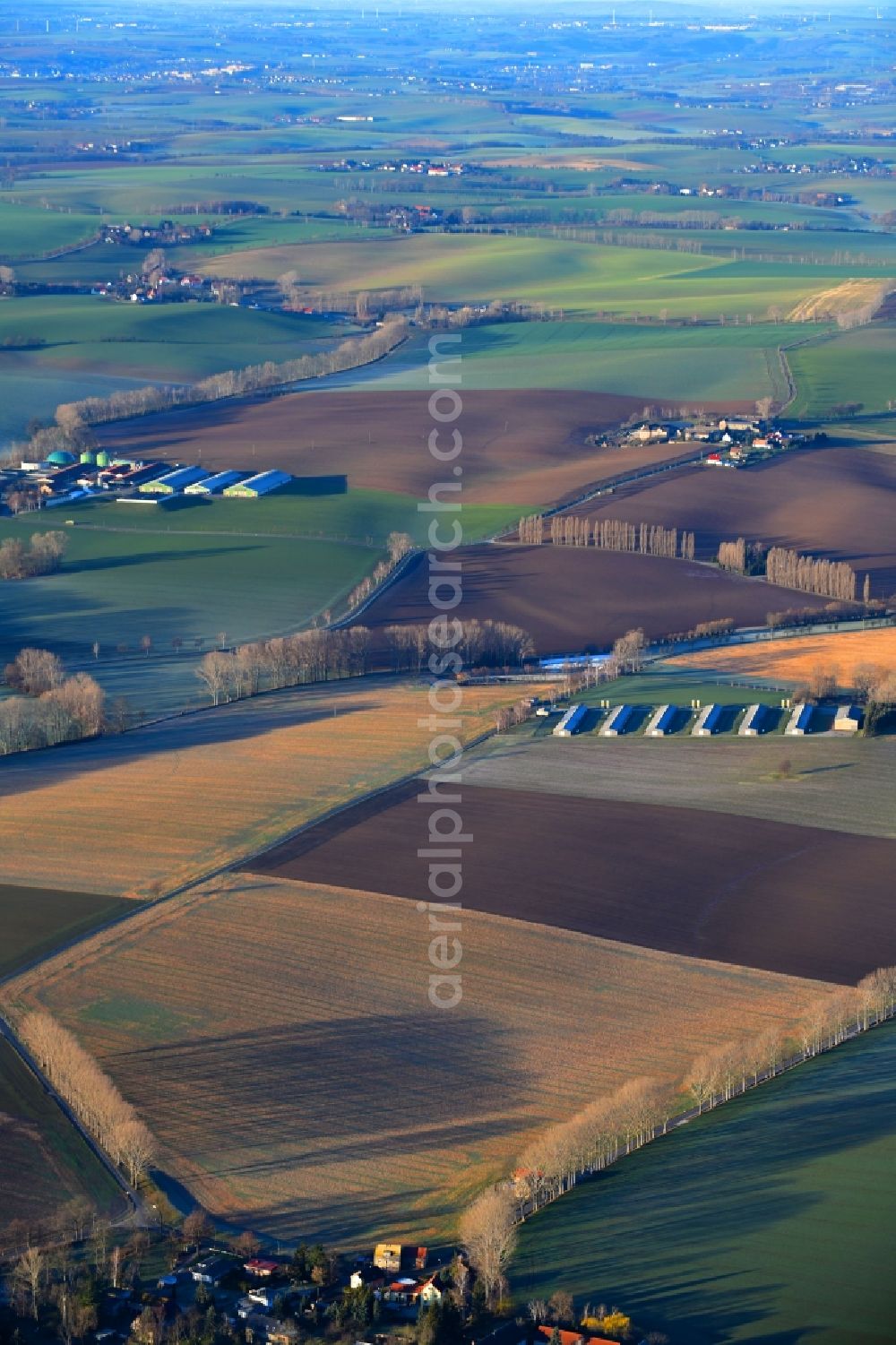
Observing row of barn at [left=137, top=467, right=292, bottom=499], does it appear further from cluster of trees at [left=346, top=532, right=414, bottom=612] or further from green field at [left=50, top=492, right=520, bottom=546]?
cluster of trees at [left=346, top=532, right=414, bottom=612]

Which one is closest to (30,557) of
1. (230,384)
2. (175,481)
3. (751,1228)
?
(175,481)

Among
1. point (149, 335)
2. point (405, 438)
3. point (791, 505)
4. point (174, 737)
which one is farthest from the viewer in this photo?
point (149, 335)

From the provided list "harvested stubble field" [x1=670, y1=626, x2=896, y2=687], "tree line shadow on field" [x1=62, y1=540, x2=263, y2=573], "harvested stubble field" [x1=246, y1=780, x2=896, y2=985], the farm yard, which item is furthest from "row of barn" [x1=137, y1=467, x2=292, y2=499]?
"harvested stubble field" [x1=246, y1=780, x2=896, y2=985]

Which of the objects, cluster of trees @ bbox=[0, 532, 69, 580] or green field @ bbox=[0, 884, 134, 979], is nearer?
green field @ bbox=[0, 884, 134, 979]

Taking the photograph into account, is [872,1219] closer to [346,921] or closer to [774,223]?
[346,921]

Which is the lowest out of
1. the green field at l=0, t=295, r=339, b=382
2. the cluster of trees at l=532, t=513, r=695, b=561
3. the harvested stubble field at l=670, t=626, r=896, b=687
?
the harvested stubble field at l=670, t=626, r=896, b=687

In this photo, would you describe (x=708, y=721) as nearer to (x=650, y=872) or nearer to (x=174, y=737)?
(x=650, y=872)

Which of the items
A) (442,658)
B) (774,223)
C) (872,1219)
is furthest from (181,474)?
(774,223)

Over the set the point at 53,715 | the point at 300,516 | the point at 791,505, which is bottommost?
the point at 53,715
